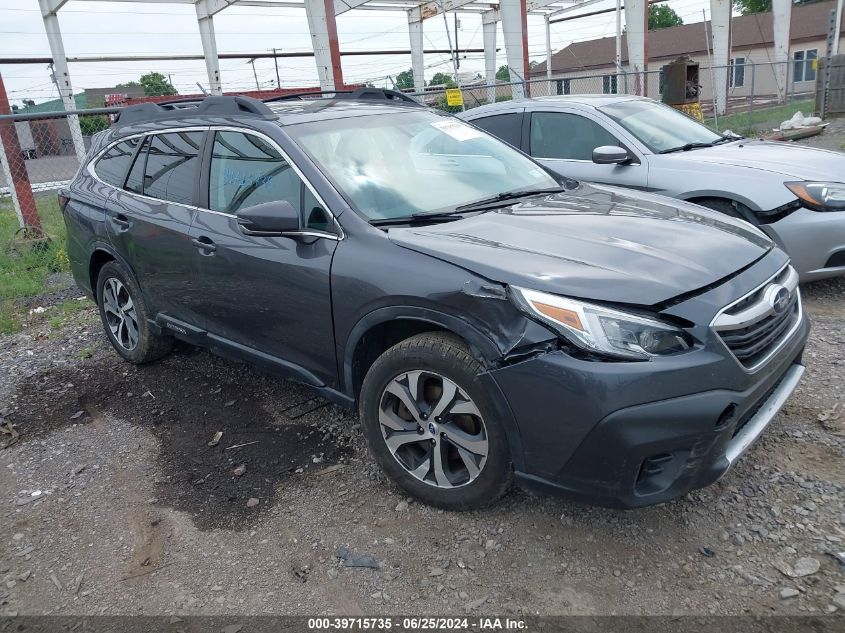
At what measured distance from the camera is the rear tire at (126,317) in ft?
15.4

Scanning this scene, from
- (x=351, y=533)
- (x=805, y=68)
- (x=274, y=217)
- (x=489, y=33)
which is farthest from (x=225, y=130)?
(x=805, y=68)

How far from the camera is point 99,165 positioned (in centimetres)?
504

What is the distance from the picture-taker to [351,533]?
3.01 m

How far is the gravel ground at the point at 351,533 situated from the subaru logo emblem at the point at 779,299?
0.79m

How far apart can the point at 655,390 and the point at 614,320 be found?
0.29 m

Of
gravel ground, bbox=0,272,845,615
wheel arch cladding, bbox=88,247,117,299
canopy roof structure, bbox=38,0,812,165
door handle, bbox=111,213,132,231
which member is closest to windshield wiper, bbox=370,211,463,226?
gravel ground, bbox=0,272,845,615

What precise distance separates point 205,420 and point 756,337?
3135mm

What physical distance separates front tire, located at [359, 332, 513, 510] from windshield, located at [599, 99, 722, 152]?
13.0ft

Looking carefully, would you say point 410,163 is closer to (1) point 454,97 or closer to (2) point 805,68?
(1) point 454,97

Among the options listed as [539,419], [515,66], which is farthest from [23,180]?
[515,66]

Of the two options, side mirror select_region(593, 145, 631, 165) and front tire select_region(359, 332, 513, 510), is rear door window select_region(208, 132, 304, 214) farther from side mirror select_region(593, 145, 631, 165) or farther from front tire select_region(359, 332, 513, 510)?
side mirror select_region(593, 145, 631, 165)

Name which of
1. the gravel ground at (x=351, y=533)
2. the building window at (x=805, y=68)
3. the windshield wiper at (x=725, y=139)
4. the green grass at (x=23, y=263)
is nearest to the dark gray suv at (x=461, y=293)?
the gravel ground at (x=351, y=533)

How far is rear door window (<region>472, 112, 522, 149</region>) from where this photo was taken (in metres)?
6.65

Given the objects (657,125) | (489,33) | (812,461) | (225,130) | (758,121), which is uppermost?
(489,33)
